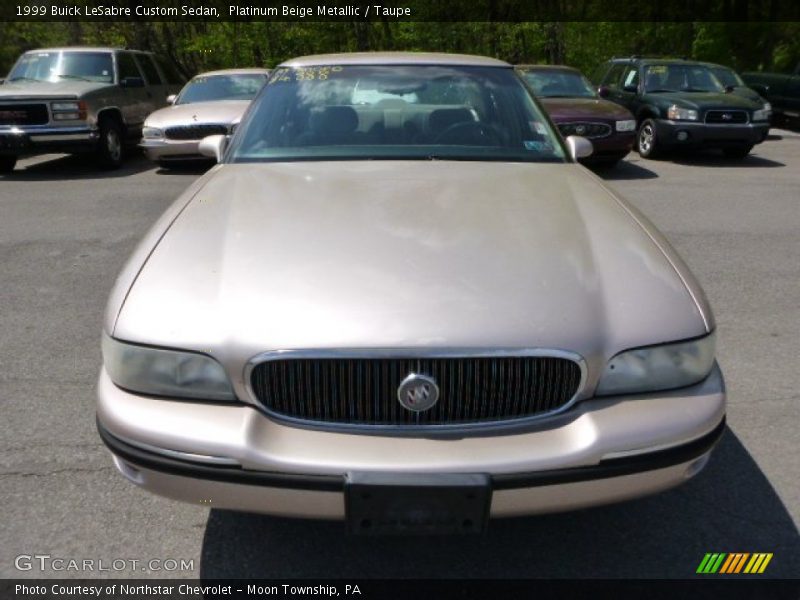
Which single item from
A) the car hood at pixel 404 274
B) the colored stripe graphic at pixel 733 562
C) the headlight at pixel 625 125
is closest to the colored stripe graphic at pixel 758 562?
the colored stripe graphic at pixel 733 562

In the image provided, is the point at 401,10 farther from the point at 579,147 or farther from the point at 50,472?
the point at 50,472

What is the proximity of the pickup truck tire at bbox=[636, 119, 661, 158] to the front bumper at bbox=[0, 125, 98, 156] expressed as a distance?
8.21m

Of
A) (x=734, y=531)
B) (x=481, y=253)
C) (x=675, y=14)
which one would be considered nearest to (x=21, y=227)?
(x=481, y=253)

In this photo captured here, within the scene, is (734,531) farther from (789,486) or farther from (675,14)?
(675,14)

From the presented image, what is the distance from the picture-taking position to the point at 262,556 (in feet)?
8.17

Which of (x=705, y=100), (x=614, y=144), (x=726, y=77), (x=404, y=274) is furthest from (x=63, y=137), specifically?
(x=726, y=77)

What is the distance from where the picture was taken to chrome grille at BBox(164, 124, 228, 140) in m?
9.73

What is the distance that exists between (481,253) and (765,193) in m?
7.79

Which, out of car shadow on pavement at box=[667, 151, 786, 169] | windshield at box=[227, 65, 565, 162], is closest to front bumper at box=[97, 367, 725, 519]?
windshield at box=[227, 65, 565, 162]

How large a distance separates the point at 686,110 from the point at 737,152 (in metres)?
1.39

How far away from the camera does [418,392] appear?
6.59 ft

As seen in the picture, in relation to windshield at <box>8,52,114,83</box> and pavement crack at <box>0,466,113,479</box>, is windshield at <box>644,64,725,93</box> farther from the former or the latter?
pavement crack at <box>0,466,113,479</box>

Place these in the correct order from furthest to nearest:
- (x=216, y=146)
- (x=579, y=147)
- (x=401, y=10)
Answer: (x=401, y=10) → (x=216, y=146) → (x=579, y=147)

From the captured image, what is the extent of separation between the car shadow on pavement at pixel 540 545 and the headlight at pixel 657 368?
0.66m
